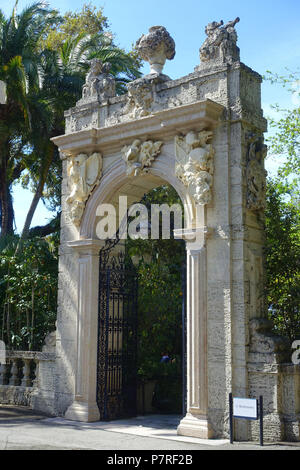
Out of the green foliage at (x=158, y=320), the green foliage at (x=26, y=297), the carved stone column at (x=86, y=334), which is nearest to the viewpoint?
the carved stone column at (x=86, y=334)

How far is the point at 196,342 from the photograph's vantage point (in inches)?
343

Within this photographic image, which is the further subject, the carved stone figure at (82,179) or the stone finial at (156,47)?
the carved stone figure at (82,179)

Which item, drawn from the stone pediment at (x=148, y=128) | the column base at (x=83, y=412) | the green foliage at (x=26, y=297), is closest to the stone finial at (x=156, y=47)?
the stone pediment at (x=148, y=128)

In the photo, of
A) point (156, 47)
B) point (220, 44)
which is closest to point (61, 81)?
point (156, 47)

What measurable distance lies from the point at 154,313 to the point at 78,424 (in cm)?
346

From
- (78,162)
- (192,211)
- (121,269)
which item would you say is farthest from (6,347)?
(192,211)

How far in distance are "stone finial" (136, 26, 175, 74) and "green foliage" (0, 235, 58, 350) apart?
5627 millimetres

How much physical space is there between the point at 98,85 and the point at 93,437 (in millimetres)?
6467

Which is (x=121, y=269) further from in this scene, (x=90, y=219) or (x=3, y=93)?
(x=3, y=93)

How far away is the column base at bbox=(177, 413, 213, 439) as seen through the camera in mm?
8312

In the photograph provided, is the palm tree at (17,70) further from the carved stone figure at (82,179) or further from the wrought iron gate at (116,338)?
the wrought iron gate at (116,338)

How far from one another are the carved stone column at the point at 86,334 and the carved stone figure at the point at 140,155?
154 centimetres

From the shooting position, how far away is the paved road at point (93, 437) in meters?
7.72

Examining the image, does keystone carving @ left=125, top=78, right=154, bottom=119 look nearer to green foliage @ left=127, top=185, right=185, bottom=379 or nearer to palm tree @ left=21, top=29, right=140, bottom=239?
green foliage @ left=127, top=185, right=185, bottom=379
